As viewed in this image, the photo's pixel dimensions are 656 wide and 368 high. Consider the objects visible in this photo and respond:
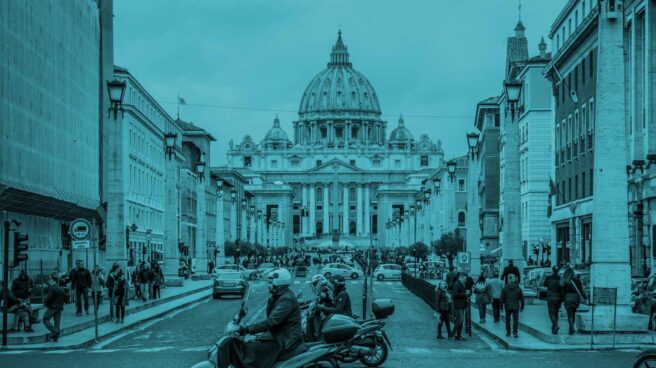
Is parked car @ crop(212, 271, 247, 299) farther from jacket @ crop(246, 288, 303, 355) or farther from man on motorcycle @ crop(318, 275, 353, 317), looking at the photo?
jacket @ crop(246, 288, 303, 355)

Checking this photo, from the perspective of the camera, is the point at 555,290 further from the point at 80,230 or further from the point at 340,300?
the point at 80,230

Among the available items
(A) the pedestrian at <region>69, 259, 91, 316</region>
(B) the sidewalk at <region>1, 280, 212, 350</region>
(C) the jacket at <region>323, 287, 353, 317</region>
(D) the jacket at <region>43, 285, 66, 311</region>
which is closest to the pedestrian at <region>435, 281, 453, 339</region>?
(C) the jacket at <region>323, 287, 353, 317</region>

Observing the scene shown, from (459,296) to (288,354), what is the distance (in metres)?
14.1

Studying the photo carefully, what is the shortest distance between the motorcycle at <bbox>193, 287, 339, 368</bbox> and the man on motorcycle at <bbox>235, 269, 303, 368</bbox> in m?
0.08

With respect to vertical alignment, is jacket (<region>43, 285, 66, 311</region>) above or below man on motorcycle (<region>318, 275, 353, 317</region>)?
below

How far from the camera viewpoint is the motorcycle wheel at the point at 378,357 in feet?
66.1

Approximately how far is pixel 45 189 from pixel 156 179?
1717 inches

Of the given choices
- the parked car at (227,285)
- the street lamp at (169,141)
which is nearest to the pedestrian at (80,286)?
the parked car at (227,285)

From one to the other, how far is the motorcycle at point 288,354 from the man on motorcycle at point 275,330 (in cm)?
8

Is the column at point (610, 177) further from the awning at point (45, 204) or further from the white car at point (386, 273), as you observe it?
the white car at point (386, 273)

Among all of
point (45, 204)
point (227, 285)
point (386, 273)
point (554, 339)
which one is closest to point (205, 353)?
point (554, 339)

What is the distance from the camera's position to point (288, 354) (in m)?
14.0

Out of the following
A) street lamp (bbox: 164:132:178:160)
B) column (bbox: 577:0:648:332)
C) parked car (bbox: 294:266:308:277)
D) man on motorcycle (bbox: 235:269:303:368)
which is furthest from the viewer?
parked car (bbox: 294:266:308:277)

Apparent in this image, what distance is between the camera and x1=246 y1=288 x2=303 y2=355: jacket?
1353 centimetres
